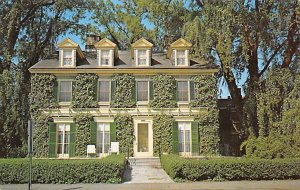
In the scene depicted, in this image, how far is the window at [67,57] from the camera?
26.5 meters

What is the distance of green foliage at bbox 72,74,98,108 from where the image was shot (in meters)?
25.7

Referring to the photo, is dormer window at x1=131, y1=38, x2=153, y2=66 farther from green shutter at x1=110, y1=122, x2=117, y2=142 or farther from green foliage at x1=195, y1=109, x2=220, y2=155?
green foliage at x1=195, y1=109, x2=220, y2=155

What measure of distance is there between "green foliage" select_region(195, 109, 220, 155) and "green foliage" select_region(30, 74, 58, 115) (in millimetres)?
10419

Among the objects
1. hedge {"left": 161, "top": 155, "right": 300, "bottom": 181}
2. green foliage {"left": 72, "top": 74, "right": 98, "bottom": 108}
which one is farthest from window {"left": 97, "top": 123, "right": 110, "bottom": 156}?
hedge {"left": 161, "top": 155, "right": 300, "bottom": 181}

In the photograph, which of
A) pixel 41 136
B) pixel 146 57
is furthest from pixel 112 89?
pixel 41 136

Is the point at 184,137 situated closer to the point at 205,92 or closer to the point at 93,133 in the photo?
the point at 205,92

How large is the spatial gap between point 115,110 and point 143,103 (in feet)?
6.75

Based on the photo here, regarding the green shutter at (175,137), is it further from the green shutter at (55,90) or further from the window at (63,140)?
the green shutter at (55,90)

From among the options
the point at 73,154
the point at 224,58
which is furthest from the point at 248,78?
the point at 73,154

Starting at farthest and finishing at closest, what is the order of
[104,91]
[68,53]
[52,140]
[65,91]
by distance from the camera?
[68,53] < [104,91] < [65,91] < [52,140]

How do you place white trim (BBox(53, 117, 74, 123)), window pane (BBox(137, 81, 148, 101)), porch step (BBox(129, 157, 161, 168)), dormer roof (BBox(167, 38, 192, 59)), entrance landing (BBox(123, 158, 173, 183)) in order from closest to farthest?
entrance landing (BBox(123, 158, 173, 183)) < porch step (BBox(129, 157, 161, 168)) < white trim (BBox(53, 117, 74, 123)) < window pane (BBox(137, 81, 148, 101)) < dormer roof (BBox(167, 38, 192, 59))

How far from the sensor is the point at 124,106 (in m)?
25.8

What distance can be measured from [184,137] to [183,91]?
3.32m

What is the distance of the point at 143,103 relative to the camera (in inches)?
1024
